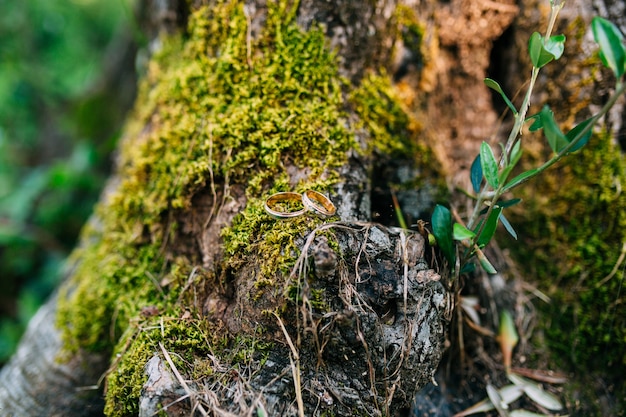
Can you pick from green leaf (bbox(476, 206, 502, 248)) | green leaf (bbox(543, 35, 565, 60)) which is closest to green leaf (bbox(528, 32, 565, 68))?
green leaf (bbox(543, 35, 565, 60))

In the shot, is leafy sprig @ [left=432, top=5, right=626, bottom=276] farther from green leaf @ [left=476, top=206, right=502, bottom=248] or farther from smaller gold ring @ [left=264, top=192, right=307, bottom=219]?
smaller gold ring @ [left=264, top=192, right=307, bottom=219]

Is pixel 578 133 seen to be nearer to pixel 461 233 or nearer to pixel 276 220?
pixel 461 233

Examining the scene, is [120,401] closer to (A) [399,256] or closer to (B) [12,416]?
(B) [12,416]

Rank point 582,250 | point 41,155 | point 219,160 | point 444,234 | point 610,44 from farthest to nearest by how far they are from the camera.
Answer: point 41,155
point 582,250
point 219,160
point 444,234
point 610,44

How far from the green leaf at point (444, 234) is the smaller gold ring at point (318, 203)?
34 centimetres

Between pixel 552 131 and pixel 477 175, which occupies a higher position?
pixel 552 131

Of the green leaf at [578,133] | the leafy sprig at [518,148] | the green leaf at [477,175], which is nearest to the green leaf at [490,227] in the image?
the leafy sprig at [518,148]

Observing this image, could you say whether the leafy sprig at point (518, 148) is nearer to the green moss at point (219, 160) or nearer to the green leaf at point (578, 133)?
the green leaf at point (578, 133)

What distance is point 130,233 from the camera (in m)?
1.79

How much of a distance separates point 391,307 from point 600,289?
99 centimetres

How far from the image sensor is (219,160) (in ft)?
5.14

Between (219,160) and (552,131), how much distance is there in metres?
1.13

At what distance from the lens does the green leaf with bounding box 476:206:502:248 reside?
1.24 m

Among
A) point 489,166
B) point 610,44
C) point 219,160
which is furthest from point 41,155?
point 610,44
